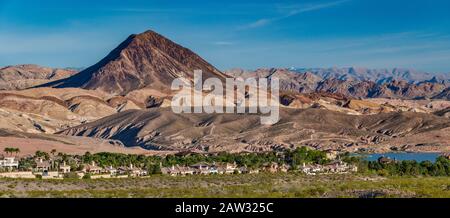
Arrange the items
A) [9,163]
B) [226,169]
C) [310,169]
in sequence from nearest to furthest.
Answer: [226,169]
[310,169]
[9,163]

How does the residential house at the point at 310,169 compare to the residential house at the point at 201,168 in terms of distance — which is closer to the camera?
the residential house at the point at 201,168

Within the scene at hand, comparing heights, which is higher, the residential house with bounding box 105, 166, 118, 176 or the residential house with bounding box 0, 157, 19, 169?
the residential house with bounding box 0, 157, 19, 169

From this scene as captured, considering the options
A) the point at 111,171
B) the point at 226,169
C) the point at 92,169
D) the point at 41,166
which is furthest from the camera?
the point at 41,166

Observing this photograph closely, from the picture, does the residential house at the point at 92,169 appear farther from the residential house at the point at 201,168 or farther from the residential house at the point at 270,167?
the residential house at the point at 270,167

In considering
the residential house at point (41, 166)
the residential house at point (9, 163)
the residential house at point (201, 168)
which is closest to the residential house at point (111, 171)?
the residential house at point (41, 166)

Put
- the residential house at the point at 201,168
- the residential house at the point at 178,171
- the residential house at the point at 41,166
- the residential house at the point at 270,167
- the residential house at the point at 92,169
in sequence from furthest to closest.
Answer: the residential house at the point at 270,167
the residential house at the point at 41,166
the residential house at the point at 201,168
the residential house at the point at 92,169
the residential house at the point at 178,171

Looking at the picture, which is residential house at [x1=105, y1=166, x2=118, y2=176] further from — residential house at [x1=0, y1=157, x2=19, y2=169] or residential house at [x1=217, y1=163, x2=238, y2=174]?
residential house at [x1=0, y1=157, x2=19, y2=169]

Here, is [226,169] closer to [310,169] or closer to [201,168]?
[201,168]

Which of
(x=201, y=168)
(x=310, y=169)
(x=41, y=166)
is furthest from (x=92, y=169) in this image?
(x=310, y=169)

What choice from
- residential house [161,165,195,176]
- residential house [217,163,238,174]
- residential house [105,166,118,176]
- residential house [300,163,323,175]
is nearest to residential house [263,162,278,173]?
residential house [300,163,323,175]

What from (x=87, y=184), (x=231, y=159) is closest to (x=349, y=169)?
(x=231, y=159)

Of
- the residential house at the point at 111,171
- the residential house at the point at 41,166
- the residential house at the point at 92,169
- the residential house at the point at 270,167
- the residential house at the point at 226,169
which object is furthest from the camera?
the residential house at the point at 270,167
